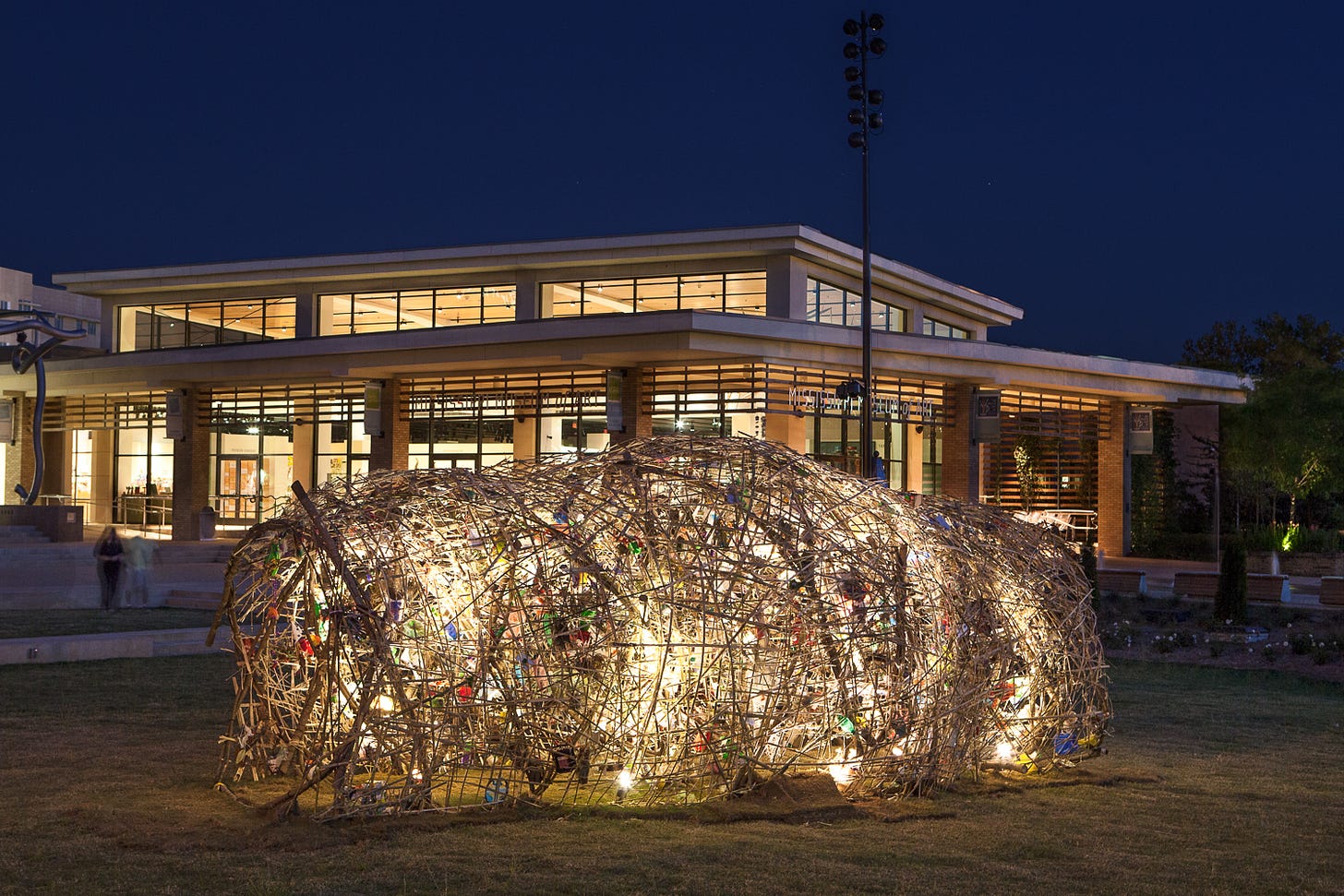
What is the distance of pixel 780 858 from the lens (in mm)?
6828

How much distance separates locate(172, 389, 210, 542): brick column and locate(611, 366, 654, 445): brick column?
12.1 metres

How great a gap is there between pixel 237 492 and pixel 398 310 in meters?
6.83

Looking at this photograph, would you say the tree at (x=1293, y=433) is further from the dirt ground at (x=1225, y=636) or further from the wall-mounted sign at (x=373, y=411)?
the wall-mounted sign at (x=373, y=411)

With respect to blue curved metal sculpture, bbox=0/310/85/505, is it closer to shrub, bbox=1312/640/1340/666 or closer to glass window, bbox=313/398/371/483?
glass window, bbox=313/398/371/483

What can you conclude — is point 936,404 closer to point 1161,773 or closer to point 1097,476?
point 1097,476

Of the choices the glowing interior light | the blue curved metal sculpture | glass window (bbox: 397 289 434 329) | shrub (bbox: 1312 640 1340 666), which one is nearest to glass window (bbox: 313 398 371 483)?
glass window (bbox: 397 289 434 329)

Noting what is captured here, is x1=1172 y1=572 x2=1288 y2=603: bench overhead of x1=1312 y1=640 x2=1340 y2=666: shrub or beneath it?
overhead

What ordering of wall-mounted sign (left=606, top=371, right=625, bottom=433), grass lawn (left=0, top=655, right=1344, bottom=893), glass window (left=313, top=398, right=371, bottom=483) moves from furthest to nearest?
1. glass window (left=313, top=398, right=371, bottom=483)
2. wall-mounted sign (left=606, top=371, right=625, bottom=433)
3. grass lawn (left=0, top=655, right=1344, bottom=893)

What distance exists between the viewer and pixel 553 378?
105 feet

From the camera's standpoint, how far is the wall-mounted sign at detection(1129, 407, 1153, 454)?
36.2 meters

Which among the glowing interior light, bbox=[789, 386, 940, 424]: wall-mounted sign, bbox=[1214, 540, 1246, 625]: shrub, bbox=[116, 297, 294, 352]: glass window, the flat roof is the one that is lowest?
the glowing interior light

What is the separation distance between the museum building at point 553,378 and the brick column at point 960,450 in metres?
0.05

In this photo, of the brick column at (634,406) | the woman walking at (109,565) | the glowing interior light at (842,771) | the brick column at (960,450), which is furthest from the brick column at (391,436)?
the glowing interior light at (842,771)

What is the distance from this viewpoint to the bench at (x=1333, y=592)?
21453 mm
